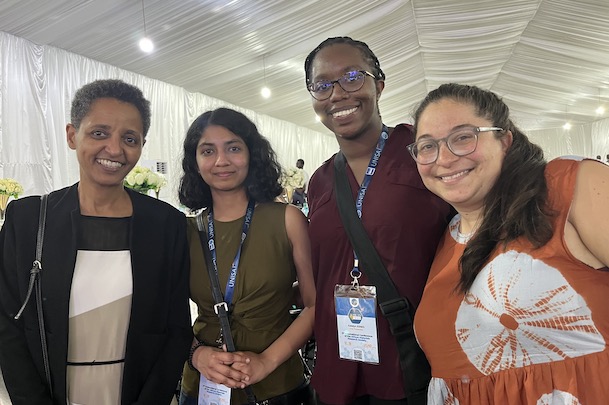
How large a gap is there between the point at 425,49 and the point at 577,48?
277 centimetres

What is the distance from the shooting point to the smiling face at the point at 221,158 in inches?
66.1

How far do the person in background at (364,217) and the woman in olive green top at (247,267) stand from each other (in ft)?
0.37

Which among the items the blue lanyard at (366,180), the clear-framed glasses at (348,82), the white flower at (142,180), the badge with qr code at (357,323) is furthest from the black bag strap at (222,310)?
the white flower at (142,180)

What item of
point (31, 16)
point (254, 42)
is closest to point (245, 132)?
point (31, 16)

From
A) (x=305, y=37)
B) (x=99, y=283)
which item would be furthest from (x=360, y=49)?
(x=305, y=37)

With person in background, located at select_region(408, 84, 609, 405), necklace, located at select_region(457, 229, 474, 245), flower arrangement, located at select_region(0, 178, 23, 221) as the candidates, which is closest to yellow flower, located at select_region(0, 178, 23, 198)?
flower arrangement, located at select_region(0, 178, 23, 221)

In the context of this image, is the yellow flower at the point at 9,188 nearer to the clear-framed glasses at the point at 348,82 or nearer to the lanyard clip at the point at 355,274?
the clear-framed glasses at the point at 348,82

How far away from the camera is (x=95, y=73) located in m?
6.60

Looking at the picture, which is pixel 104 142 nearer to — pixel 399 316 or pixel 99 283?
pixel 99 283

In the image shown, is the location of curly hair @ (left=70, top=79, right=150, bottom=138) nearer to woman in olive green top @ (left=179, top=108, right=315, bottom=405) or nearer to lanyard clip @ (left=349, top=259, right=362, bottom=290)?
woman in olive green top @ (left=179, top=108, right=315, bottom=405)

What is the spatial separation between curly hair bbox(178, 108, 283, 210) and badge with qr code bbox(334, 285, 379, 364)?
537mm

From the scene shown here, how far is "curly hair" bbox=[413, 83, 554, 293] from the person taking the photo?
108cm

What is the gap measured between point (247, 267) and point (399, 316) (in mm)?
560

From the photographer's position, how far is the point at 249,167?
1.78 m
